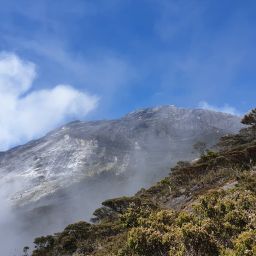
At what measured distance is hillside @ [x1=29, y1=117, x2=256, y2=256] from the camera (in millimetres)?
20297

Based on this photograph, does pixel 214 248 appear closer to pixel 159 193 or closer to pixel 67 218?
pixel 159 193

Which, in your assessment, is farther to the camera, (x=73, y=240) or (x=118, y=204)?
(x=118, y=204)

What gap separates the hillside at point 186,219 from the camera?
2030cm

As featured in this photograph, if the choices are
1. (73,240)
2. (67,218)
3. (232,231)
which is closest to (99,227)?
(73,240)

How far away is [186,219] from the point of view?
2522 cm

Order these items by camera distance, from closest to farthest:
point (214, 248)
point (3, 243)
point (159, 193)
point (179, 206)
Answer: point (214, 248), point (179, 206), point (159, 193), point (3, 243)

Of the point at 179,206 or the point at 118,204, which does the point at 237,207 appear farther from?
the point at 118,204

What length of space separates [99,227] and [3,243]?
134605 mm

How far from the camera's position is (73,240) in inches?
2050

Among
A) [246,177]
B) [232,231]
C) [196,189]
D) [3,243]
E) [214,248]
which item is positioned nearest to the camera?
[214,248]

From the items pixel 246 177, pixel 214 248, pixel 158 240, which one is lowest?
pixel 214 248

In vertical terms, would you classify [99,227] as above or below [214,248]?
above

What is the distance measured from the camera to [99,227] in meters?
51.1

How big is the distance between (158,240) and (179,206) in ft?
96.1
